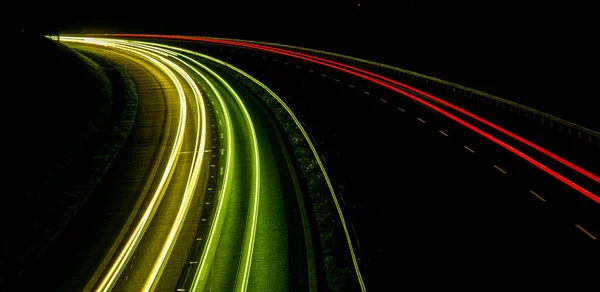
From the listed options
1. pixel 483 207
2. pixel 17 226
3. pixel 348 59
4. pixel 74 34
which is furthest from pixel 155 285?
pixel 74 34

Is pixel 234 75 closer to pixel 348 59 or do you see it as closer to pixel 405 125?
pixel 348 59

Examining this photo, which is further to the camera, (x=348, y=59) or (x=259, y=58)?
(x=259, y=58)

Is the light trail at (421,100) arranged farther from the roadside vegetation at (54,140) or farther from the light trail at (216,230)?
the roadside vegetation at (54,140)

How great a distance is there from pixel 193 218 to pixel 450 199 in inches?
406

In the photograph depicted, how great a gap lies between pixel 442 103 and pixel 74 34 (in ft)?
254

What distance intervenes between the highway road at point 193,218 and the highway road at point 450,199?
259 cm

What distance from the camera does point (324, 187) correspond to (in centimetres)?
1958

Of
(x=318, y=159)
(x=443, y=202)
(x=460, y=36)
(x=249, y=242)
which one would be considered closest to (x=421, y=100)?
(x=318, y=159)

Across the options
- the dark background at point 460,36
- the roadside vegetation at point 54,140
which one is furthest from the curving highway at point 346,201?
the dark background at point 460,36

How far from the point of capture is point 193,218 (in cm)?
1806

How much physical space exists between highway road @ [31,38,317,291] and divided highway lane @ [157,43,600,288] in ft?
8.75

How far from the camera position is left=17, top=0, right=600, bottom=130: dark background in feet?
84.5

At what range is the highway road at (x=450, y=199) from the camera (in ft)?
40.7

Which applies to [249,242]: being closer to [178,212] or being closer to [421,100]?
[178,212]
